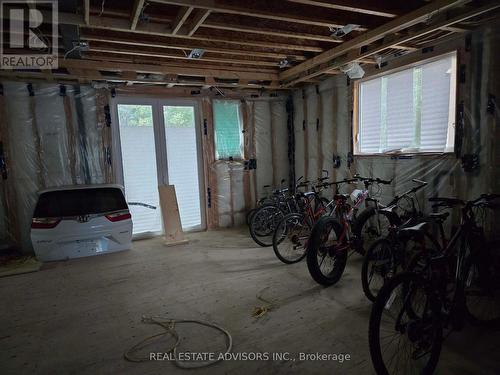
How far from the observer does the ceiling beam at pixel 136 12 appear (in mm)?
2484

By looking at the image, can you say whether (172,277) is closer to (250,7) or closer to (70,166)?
(70,166)

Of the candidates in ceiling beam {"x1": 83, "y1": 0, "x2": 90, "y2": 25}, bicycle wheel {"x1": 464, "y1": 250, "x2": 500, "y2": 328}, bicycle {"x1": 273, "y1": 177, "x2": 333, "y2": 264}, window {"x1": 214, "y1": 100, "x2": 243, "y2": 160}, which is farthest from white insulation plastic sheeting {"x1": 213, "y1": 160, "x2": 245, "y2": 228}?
bicycle wheel {"x1": 464, "y1": 250, "x2": 500, "y2": 328}

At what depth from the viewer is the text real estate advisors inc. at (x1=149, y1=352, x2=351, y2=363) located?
6.80 ft

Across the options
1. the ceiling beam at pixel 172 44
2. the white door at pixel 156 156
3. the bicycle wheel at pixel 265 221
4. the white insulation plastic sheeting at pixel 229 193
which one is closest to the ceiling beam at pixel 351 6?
the ceiling beam at pixel 172 44

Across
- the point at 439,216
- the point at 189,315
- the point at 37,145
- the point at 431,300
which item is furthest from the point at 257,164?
the point at 431,300

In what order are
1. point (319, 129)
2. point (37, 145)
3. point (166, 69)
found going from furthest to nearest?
1. point (319, 129)
2. point (37, 145)
3. point (166, 69)

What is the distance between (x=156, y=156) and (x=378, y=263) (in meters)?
3.97

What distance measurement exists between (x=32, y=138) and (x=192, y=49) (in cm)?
288

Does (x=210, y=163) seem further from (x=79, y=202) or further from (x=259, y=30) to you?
(x=259, y=30)

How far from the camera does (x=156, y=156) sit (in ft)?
17.2

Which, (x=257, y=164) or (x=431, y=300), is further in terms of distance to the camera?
(x=257, y=164)

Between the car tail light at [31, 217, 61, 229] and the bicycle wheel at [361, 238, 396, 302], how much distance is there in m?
3.58

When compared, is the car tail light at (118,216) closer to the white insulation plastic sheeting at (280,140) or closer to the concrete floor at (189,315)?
the concrete floor at (189,315)

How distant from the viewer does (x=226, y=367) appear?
200 cm
